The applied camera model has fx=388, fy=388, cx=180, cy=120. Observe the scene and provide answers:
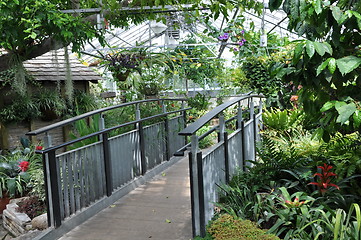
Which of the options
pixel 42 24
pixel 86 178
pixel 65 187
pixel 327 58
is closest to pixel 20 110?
pixel 42 24

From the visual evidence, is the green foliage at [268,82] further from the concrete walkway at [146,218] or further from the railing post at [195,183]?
the railing post at [195,183]

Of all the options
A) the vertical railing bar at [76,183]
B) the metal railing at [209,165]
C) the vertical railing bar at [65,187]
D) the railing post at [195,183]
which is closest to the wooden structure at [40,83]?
the vertical railing bar at [76,183]

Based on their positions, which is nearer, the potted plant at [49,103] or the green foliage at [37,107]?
the green foliage at [37,107]

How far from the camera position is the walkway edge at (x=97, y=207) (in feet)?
11.7

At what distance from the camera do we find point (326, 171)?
3.80 m

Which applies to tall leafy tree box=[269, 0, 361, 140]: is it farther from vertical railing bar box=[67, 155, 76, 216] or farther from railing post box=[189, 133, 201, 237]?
vertical railing bar box=[67, 155, 76, 216]

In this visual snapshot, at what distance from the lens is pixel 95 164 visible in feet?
14.1

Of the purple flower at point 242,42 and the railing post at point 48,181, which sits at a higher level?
the purple flower at point 242,42

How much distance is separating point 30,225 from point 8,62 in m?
2.20

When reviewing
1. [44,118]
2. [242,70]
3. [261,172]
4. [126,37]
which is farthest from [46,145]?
[126,37]

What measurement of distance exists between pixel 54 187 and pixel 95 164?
752mm

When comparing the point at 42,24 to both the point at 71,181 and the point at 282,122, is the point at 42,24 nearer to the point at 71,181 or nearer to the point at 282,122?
the point at 71,181

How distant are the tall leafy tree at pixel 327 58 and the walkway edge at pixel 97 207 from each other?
245 cm

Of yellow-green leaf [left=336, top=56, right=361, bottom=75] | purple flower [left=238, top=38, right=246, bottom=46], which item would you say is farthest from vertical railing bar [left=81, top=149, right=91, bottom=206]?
purple flower [left=238, top=38, right=246, bottom=46]
